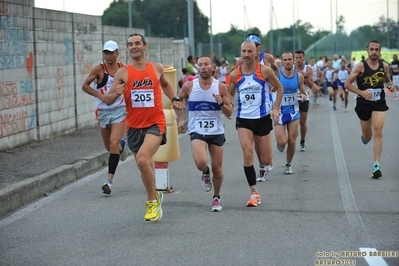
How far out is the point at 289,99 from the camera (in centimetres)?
1324

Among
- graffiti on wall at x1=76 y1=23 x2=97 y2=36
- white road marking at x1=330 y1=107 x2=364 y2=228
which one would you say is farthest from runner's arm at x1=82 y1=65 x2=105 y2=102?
graffiti on wall at x1=76 y1=23 x2=97 y2=36

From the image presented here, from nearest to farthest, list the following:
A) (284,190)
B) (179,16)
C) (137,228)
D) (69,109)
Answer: (137,228) < (284,190) < (69,109) < (179,16)

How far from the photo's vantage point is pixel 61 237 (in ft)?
27.0

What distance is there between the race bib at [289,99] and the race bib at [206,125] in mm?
3715

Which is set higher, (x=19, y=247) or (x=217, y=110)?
(x=217, y=110)

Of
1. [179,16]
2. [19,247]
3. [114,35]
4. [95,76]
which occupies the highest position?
[179,16]

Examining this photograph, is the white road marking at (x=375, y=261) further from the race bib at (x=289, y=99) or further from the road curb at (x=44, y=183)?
the race bib at (x=289, y=99)

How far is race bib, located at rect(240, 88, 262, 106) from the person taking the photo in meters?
10.2

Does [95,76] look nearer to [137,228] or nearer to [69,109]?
[137,228]

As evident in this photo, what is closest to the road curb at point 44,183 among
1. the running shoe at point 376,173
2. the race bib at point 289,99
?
the race bib at point 289,99

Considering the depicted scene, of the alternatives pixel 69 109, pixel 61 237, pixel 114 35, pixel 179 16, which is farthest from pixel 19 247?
pixel 179 16

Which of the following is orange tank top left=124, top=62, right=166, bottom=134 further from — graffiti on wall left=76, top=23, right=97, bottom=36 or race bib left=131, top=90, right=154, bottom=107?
graffiti on wall left=76, top=23, right=97, bottom=36

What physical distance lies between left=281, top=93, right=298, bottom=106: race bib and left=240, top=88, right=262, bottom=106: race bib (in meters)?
3.01

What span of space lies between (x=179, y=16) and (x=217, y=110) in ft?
193
